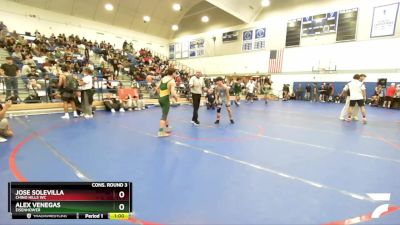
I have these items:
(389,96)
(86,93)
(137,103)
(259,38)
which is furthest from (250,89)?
(86,93)

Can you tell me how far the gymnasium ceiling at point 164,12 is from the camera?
2055cm

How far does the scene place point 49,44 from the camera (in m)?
17.0

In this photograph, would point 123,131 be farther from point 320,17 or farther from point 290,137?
point 320,17

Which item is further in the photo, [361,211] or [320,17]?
[320,17]

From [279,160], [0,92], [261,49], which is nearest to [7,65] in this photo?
[0,92]

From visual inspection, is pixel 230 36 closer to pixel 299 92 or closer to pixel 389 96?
pixel 299 92

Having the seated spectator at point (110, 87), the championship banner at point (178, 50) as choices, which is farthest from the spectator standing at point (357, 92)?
the championship banner at point (178, 50)

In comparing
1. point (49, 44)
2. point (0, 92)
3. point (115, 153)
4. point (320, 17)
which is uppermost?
point (320, 17)

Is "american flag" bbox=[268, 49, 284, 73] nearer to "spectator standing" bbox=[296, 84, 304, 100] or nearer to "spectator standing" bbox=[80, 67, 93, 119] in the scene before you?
"spectator standing" bbox=[296, 84, 304, 100]

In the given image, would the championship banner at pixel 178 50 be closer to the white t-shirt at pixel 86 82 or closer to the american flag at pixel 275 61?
the american flag at pixel 275 61

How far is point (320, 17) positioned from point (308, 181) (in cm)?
1958

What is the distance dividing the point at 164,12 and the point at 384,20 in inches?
781
